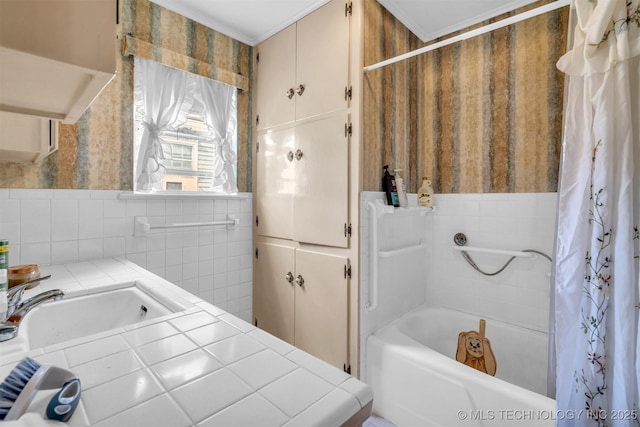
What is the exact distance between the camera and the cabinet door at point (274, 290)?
218 centimetres

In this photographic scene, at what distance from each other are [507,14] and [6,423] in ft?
9.44

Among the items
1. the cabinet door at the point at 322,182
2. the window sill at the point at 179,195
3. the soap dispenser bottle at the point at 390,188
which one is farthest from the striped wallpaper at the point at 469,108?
the window sill at the point at 179,195

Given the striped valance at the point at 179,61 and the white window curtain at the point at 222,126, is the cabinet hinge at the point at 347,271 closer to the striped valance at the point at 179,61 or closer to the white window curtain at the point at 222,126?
the white window curtain at the point at 222,126

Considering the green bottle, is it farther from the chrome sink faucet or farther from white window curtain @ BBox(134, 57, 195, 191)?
white window curtain @ BBox(134, 57, 195, 191)

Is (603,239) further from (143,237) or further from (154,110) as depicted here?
(154,110)

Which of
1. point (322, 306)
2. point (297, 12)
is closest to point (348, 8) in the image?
point (297, 12)

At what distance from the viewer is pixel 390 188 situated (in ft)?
6.28

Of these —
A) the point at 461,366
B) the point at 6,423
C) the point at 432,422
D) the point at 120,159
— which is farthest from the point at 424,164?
the point at 6,423

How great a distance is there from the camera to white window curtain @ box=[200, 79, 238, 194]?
7.30 ft

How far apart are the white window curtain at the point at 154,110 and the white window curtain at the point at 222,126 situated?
19 cm

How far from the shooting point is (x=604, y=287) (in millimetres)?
1065

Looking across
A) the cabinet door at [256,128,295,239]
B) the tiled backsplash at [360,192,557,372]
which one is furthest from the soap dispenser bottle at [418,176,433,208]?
the cabinet door at [256,128,295,239]

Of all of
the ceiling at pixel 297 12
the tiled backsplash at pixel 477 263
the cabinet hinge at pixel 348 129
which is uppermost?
the ceiling at pixel 297 12

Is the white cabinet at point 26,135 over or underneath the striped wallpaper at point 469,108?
underneath
